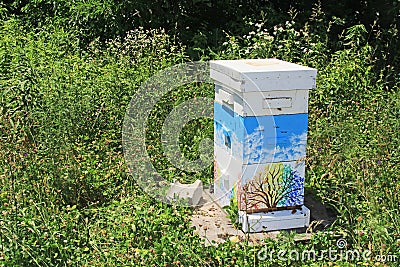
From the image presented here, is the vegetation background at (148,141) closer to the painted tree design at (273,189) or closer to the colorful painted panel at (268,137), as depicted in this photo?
the painted tree design at (273,189)

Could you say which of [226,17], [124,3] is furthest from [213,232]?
[226,17]

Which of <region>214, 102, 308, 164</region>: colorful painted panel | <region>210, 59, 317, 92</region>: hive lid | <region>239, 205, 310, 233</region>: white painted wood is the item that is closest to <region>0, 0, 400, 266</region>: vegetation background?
<region>239, 205, 310, 233</region>: white painted wood

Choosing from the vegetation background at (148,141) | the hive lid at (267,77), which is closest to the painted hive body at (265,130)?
the hive lid at (267,77)

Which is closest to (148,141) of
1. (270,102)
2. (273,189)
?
(273,189)

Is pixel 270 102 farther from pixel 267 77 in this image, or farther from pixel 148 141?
pixel 148 141

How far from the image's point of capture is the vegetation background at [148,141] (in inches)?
133

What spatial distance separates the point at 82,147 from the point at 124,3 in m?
3.15

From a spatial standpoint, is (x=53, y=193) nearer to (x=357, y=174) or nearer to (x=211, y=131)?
(x=211, y=131)

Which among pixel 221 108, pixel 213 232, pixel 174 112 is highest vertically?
pixel 221 108

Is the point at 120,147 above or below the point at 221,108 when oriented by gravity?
below

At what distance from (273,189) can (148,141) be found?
1.72 m

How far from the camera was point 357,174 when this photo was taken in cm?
397

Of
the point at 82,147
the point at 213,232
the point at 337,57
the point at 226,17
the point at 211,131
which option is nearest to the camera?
the point at 213,232

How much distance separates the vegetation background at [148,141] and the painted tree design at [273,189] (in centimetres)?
27
